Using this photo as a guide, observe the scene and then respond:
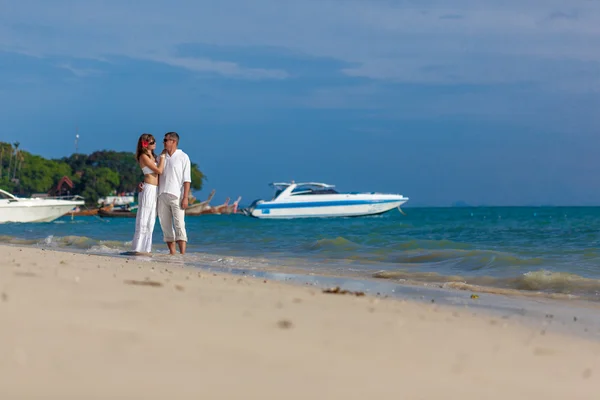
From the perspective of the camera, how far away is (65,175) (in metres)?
118

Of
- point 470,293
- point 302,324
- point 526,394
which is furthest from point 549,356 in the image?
point 470,293

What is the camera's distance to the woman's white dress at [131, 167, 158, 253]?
38.0 ft

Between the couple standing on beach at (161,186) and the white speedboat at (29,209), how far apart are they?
3043 centimetres

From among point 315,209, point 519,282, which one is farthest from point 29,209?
point 519,282

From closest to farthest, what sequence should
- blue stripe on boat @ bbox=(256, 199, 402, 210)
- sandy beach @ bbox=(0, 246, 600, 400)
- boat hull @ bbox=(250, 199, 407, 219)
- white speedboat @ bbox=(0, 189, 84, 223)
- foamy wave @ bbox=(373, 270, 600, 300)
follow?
sandy beach @ bbox=(0, 246, 600, 400) < foamy wave @ bbox=(373, 270, 600, 300) < white speedboat @ bbox=(0, 189, 84, 223) < blue stripe on boat @ bbox=(256, 199, 402, 210) < boat hull @ bbox=(250, 199, 407, 219)

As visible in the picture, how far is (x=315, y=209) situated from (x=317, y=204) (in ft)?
1.69

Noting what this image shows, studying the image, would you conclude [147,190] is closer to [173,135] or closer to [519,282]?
[173,135]

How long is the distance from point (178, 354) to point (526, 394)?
1594mm

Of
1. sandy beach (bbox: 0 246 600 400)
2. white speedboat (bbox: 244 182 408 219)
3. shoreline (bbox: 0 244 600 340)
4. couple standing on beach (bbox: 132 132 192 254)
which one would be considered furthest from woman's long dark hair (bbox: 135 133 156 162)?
white speedboat (bbox: 244 182 408 219)

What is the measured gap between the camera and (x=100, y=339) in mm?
3719

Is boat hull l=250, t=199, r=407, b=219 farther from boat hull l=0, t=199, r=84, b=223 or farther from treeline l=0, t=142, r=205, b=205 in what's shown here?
treeline l=0, t=142, r=205, b=205

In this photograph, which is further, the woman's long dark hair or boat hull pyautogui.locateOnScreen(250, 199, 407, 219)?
boat hull pyautogui.locateOnScreen(250, 199, 407, 219)

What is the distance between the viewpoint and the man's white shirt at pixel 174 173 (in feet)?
38.2

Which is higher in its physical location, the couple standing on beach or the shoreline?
the couple standing on beach
